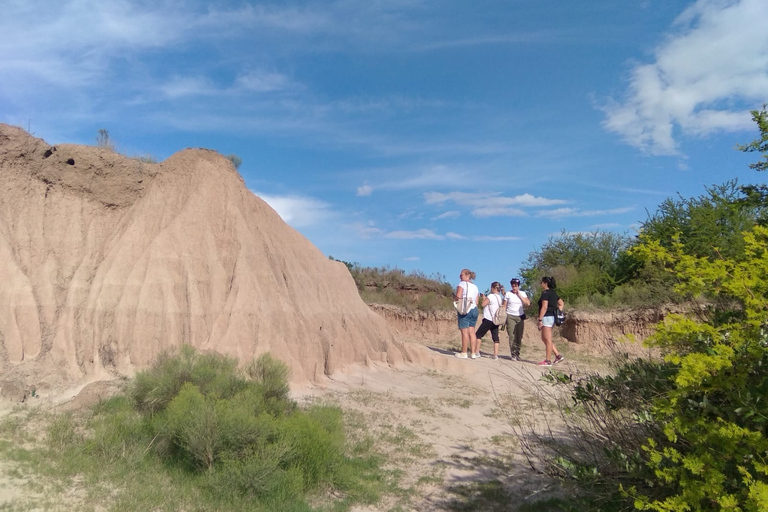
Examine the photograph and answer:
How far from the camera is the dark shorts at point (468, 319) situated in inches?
585

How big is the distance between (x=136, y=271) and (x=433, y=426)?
6192 millimetres

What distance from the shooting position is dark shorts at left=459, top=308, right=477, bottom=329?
14.9 m

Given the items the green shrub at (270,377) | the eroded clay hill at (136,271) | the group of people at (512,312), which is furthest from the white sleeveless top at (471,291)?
the green shrub at (270,377)

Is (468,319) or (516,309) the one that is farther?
(516,309)

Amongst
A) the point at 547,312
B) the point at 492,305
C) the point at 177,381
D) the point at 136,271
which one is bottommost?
the point at 177,381

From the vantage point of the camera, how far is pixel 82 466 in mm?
6414

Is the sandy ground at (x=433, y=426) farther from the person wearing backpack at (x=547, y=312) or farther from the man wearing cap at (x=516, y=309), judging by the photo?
the man wearing cap at (x=516, y=309)

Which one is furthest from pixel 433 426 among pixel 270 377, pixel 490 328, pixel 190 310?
pixel 490 328

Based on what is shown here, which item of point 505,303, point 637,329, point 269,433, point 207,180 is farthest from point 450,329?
point 269,433

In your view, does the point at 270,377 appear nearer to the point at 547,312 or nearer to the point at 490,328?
the point at 547,312

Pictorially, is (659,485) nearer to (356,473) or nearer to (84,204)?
(356,473)

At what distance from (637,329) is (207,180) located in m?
15.6

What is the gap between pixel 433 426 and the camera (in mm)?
9438

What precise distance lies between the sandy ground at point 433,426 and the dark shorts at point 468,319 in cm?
137
